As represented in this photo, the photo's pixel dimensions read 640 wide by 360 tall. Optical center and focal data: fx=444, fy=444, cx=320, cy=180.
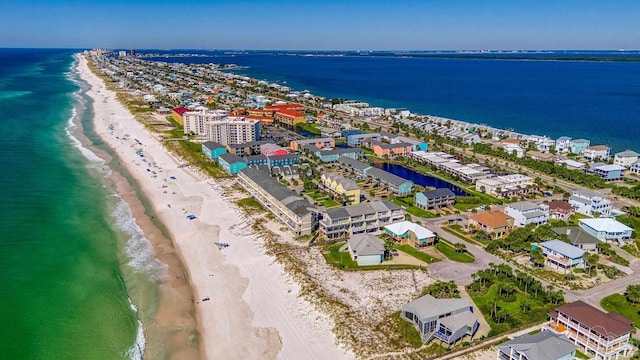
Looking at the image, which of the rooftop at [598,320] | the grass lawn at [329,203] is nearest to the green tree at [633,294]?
the rooftop at [598,320]

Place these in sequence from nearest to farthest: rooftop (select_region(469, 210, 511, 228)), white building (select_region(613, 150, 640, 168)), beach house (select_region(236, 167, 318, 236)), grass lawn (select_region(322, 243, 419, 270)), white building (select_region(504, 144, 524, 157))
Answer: grass lawn (select_region(322, 243, 419, 270)), beach house (select_region(236, 167, 318, 236)), rooftop (select_region(469, 210, 511, 228)), white building (select_region(613, 150, 640, 168)), white building (select_region(504, 144, 524, 157))

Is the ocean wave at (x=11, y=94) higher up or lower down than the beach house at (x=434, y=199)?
higher up

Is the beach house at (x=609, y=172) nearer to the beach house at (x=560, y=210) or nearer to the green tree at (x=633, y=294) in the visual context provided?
the beach house at (x=560, y=210)

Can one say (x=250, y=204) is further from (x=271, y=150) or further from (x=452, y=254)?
(x=452, y=254)

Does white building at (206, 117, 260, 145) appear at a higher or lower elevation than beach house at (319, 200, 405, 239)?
higher

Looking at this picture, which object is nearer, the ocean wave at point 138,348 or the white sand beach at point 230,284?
the ocean wave at point 138,348

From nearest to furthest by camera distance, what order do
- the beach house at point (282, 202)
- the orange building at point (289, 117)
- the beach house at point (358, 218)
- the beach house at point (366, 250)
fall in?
the beach house at point (366, 250) < the beach house at point (358, 218) < the beach house at point (282, 202) < the orange building at point (289, 117)

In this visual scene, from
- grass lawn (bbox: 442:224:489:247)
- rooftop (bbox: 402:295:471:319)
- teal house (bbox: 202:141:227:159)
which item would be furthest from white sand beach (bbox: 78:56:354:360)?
grass lawn (bbox: 442:224:489:247)

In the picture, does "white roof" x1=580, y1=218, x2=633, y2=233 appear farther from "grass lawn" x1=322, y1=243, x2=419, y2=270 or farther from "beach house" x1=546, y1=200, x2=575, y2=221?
"grass lawn" x1=322, y1=243, x2=419, y2=270

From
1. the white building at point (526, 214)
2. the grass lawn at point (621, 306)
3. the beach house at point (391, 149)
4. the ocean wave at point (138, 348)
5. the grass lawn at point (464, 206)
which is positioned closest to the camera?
the ocean wave at point (138, 348)
